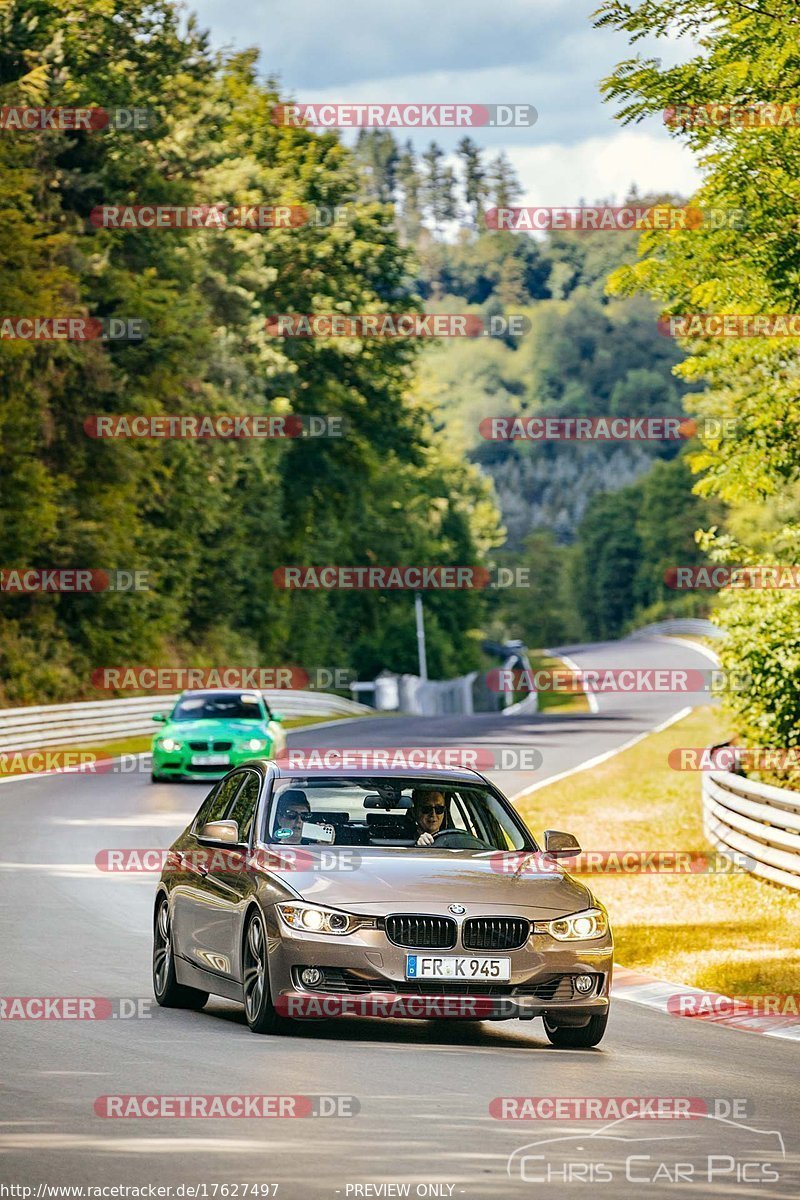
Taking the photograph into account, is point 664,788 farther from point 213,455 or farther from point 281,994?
point 213,455

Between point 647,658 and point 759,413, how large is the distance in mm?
80467

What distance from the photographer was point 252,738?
3175 centimetres

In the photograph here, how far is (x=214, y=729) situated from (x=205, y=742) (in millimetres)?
264

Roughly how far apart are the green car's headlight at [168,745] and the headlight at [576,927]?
21682mm

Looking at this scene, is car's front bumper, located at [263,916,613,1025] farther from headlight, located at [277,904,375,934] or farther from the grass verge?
the grass verge

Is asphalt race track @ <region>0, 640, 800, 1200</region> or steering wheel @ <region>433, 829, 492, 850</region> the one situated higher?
steering wheel @ <region>433, 829, 492, 850</region>

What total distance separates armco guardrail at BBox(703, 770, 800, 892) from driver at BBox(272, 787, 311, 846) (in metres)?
7.47

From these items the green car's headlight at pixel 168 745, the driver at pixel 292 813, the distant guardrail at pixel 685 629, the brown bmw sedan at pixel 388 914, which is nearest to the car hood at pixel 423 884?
the brown bmw sedan at pixel 388 914

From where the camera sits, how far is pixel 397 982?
10.2 metres

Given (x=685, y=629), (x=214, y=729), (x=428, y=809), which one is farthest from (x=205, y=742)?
(x=685, y=629)

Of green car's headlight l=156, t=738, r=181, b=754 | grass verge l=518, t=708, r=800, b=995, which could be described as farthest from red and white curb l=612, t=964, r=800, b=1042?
green car's headlight l=156, t=738, r=181, b=754

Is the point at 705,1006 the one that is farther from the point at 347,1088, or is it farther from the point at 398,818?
the point at 347,1088

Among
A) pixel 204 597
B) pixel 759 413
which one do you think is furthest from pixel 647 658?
pixel 759 413

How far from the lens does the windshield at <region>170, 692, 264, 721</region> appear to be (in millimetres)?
32481
